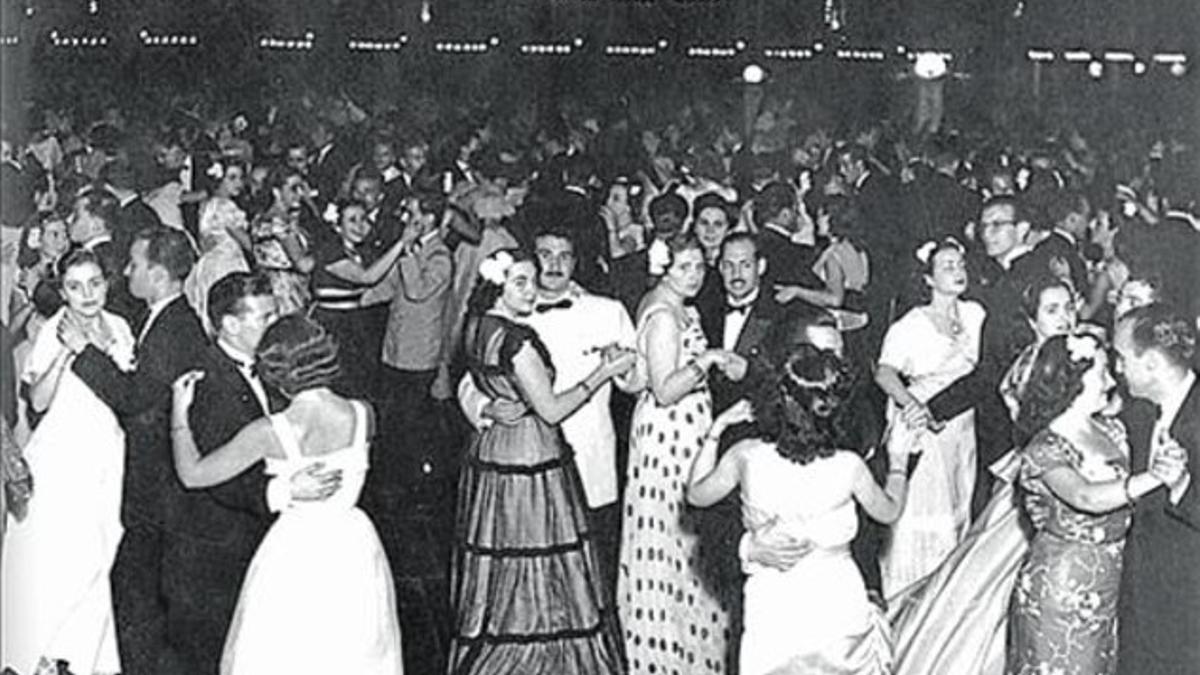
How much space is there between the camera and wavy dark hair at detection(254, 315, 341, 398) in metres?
3.88

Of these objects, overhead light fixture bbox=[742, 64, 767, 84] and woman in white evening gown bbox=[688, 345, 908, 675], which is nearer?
woman in white evening gown bbox=[688, 345, 908, 675]

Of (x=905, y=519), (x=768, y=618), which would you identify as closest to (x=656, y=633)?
(x=905, y=519)

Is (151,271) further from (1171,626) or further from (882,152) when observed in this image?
(1171,626)

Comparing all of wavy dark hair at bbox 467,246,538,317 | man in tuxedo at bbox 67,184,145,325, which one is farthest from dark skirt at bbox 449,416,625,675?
man in tuxedo at bbox 67,184,145,325

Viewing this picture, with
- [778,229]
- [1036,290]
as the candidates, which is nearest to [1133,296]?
[1036,290]

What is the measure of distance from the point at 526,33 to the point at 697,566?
1.16m

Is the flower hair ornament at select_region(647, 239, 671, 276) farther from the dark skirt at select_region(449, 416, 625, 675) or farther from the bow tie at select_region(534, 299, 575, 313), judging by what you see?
the dark skirt at select_region(449, 416, 625, 675)

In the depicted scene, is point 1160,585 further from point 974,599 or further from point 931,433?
point 931,433

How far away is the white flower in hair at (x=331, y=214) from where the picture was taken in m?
4.76

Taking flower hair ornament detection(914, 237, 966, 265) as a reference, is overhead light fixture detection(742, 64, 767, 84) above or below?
above

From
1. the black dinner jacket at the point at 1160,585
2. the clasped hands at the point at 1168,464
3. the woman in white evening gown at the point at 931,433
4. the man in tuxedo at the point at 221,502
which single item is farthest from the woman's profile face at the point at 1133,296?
the man in tuxedo at the point at 221,502

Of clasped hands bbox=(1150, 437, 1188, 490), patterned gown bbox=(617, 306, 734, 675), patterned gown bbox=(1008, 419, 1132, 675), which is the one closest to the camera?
clasped hands bbox=(1150, 437, 1188, 490)

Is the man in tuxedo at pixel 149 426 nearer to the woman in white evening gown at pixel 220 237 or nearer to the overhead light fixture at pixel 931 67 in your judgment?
the woman in white evening gown at pixel 220 237

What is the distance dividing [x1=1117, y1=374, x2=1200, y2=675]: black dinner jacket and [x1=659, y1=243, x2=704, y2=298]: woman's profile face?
99 cm
